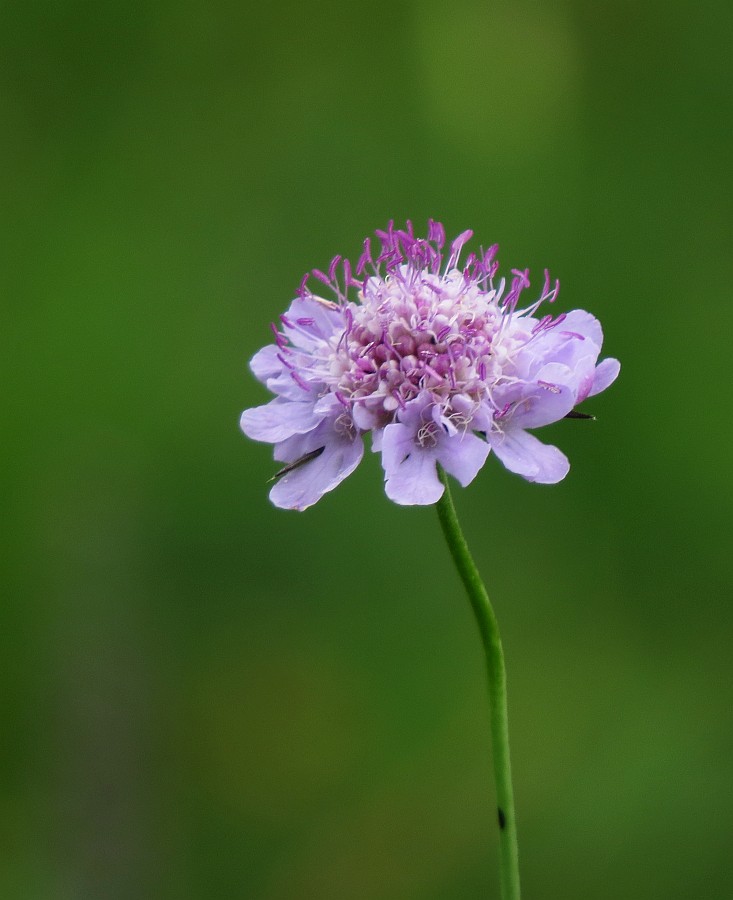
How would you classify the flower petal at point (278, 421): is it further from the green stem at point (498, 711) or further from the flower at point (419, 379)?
the green stem at point (498, 711)

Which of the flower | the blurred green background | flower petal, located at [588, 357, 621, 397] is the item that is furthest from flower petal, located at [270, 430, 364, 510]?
the blurred green background

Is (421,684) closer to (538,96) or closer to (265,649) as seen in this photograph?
(265,649)

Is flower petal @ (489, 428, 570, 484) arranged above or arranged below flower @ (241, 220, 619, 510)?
below

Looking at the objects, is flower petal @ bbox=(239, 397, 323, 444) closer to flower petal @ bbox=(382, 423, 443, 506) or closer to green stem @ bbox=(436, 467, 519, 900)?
flower petal @ bbox=(382, 423, 443, 506)

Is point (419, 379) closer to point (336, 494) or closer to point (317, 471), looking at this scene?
point (317, 471)

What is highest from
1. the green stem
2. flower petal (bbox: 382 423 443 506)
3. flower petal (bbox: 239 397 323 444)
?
flower petal (bbox: 239 397 323 444)

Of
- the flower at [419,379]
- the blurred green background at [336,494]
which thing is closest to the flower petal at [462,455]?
the flower at [419,379]

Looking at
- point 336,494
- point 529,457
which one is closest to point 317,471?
point 529,457
